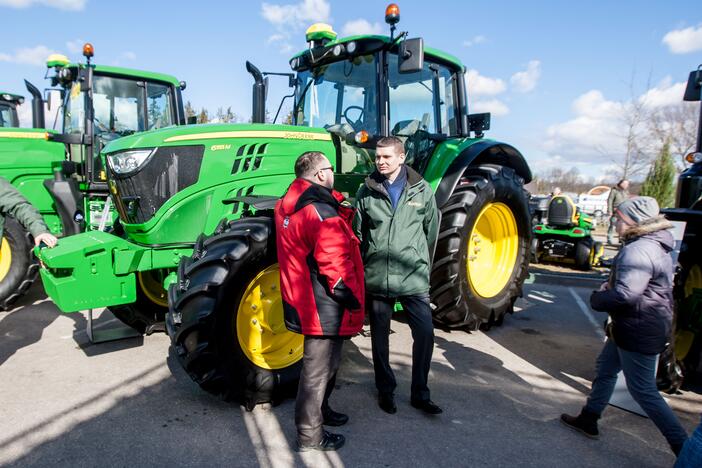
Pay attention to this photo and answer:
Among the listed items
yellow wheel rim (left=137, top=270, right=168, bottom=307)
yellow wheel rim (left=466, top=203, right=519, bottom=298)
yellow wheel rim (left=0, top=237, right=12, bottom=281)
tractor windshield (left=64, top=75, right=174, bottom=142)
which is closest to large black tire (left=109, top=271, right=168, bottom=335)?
yellow wheel rim (left=137, top=270, right=168, bottom=307)

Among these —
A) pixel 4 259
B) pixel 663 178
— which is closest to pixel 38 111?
pixel 4 259

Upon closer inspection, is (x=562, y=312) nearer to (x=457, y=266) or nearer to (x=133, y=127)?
(x=457, y=266)

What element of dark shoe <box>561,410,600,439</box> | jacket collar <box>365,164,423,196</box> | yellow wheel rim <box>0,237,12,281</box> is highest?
jacket collar <box>365,164,423,196</box>

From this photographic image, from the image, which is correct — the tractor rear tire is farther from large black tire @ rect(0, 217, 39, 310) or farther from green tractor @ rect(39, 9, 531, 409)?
large black tire @ rect(0, 217, 39, 310)

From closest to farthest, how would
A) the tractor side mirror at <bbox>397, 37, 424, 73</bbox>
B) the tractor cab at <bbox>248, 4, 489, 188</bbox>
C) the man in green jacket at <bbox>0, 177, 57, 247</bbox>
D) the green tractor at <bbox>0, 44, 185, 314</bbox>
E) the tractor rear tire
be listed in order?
the man in green jacket at <bbox>0, 177, 57, 247</bbox>
the tractor side mirror at <bbox>397, 37, 424, 73</bbox>
the tractor cab at <bbox>248, 4, 489, 188</bbox>
the green tractor at <bbox>0, 44, 185, 314</bbox>
the tractor rear tire

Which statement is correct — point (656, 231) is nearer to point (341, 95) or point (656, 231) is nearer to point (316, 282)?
point (316, 282)

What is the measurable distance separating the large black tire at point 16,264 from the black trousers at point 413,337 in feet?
13.6

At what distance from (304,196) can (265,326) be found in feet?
3.59

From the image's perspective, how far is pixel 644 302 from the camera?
2.59m

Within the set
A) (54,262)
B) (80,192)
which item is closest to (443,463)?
(54,262)

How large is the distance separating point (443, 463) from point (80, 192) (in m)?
5.83

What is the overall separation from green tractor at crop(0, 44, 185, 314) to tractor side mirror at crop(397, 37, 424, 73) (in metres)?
3.82

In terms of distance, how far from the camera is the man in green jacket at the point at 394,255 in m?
3.09

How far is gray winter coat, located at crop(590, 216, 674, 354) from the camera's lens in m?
2.56
